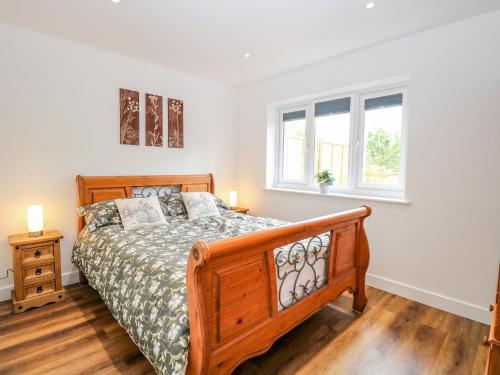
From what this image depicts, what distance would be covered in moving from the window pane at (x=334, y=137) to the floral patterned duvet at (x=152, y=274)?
1.11 meters

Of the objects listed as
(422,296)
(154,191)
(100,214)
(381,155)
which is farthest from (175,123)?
(422,296)

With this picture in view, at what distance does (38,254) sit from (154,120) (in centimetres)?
181

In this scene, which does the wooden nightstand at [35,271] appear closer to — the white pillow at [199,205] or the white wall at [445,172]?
the white pillow at [199,205]

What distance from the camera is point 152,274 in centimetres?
167

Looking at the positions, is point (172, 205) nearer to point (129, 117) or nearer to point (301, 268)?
point (129, 117)

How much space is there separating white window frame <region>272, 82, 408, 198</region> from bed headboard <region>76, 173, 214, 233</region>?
1307 millimetres

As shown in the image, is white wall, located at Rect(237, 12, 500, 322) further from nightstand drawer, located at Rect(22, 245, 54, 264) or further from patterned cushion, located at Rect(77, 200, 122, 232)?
nightstand drawer, located at Rect(22, 245, 54, 264)

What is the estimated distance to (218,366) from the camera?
4.41 ft

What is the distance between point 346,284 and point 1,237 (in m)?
3.05

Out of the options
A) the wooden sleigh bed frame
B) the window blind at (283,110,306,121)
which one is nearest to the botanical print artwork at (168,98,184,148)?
the window blind at (283,110,306,121)

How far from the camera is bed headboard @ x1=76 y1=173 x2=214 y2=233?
2.88 meters

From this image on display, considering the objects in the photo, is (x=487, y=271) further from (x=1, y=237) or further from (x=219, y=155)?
(x=1, y=237)

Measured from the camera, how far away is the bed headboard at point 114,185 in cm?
288

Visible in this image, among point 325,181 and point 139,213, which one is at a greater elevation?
point 325,181
